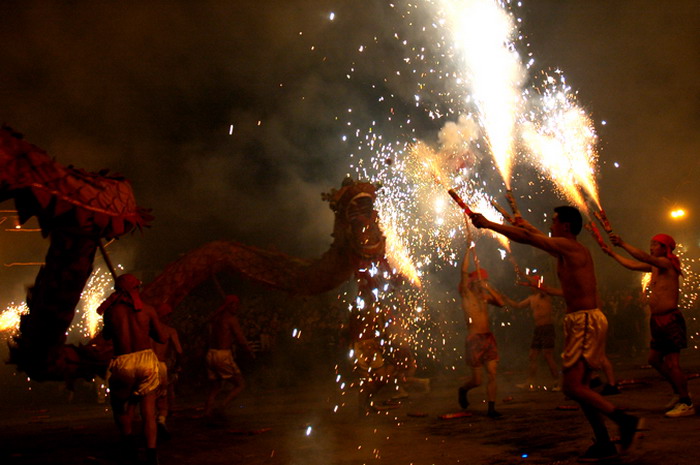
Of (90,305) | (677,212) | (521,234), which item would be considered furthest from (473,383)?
(677,212)

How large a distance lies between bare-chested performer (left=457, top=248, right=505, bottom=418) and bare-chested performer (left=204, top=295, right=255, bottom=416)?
3449 millimetres

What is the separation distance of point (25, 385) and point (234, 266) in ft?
29.5

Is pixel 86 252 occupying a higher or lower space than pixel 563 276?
higher

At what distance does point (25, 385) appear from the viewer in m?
14.7

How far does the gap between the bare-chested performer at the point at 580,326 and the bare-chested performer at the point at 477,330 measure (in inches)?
108

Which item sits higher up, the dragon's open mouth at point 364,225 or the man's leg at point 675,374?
the dragon's open mouth at point 364,225

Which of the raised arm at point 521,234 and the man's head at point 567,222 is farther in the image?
the man's head at point 567,222

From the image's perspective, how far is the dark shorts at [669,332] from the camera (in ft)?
18.2

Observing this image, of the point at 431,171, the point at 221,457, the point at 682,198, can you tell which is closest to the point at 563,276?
the point at 221,457

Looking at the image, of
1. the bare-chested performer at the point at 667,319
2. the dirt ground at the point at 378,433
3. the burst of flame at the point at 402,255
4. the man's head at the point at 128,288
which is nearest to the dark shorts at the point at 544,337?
the dirt ground at the point at 378,433

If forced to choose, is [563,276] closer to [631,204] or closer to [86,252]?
[86,252]

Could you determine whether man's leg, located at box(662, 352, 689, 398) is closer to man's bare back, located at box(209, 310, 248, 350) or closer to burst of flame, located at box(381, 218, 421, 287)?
man's bare back, located at box(209, 310, 248, 350)

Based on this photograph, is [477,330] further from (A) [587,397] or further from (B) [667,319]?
(A) [587,397]

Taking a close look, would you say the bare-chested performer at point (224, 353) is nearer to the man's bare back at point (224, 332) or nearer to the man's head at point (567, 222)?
the man's bare back at point (224, 332)
